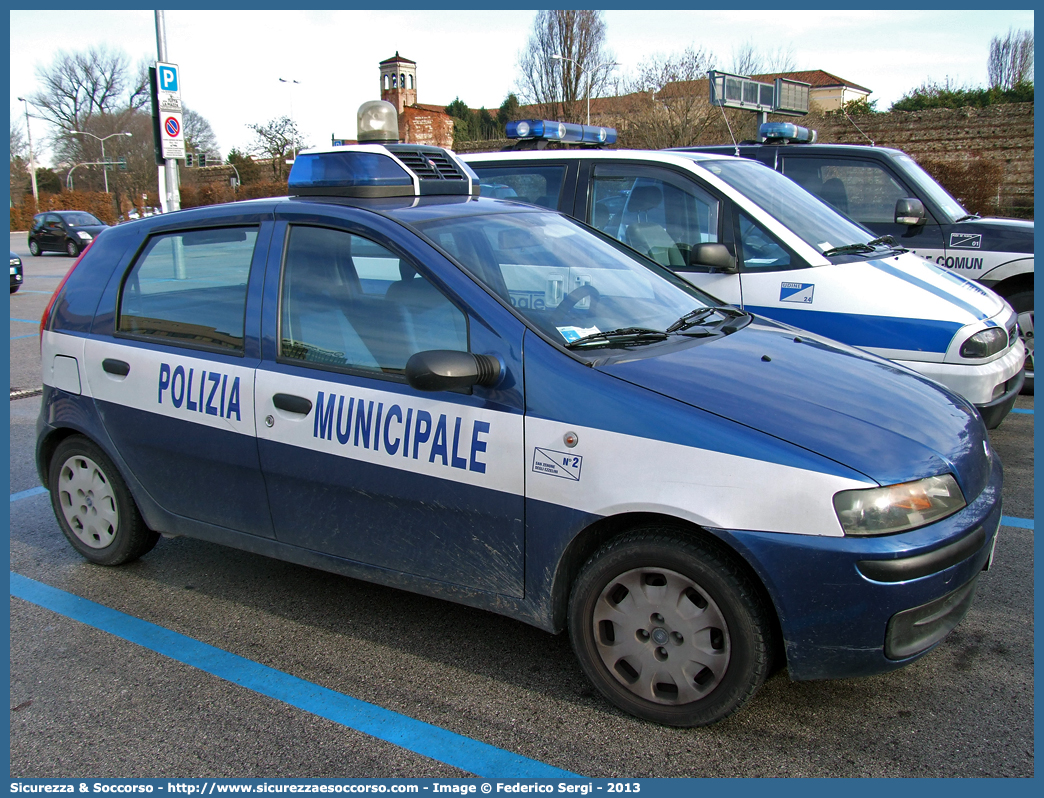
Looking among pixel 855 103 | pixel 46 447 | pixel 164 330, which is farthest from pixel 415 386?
pixel 855 103

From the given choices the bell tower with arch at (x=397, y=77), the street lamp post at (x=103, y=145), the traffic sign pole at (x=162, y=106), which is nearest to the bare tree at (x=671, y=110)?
the traffic sign pole at (x=162, y=106)

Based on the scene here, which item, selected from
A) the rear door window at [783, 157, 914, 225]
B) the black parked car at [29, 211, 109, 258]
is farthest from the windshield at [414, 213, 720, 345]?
the black parked car at [29, 211, 109, 258]

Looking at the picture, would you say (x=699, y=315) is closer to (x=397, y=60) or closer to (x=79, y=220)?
(x=79, y=220)

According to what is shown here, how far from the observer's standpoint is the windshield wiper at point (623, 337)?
9.61 feet

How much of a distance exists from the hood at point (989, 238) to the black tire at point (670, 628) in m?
5.51

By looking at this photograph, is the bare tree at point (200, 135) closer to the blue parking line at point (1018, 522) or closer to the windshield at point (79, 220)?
the windshield at point (79, 220)

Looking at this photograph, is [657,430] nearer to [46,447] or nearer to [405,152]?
[405,152]

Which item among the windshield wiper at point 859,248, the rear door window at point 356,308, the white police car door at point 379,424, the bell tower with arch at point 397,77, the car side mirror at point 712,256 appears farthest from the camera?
the bell tower with arch at point 397,77

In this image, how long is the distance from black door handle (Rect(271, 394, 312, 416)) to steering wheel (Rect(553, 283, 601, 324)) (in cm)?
99

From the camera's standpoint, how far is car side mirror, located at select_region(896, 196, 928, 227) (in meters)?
6.70

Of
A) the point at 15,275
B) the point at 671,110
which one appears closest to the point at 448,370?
the point at 15,275

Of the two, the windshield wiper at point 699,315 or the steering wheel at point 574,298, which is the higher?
the steering wheel at point 574,298

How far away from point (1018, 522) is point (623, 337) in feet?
8.91

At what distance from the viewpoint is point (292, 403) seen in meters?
3.19
